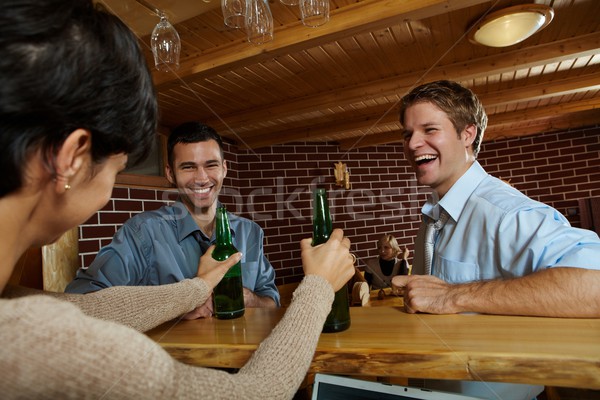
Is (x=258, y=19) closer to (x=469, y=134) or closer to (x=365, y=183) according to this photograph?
(x=469, y=134)

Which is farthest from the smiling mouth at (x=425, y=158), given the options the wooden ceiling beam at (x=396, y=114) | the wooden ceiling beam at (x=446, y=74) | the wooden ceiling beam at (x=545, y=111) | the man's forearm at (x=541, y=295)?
the wooden ceiling beam at (x=545, y=111)

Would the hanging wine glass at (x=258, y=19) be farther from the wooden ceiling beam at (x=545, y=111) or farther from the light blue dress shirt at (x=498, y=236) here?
the wooden ceiling beam at (x=545, y=111)

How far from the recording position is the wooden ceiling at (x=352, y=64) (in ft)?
7.04

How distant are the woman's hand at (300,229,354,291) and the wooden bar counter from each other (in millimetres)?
109

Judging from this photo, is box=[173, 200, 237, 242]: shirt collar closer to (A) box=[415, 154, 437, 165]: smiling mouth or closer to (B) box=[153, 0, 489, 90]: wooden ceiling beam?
(A) box=[415, 154, 437, 165]: smiling mouth

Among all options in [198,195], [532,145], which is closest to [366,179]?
[532,145]

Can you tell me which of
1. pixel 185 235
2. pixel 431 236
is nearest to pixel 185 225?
pixel 185 235

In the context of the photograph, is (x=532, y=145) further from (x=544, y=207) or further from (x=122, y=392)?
(x=122, y=392)

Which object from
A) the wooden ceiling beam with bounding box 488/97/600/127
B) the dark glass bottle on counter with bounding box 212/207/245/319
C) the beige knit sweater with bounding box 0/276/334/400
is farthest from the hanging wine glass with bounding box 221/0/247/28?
the wooden ceiling beam with bounding box 488/97/600/127

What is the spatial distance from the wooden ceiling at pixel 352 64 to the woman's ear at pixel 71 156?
1.21m

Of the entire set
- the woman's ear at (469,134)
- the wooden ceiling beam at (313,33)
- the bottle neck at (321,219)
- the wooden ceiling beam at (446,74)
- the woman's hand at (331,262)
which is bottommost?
the woman's hand at (331,262)

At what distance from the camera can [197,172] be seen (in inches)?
68.4

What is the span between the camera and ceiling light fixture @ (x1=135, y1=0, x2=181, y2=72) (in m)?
1.64

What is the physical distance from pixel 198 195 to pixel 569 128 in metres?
6.09
